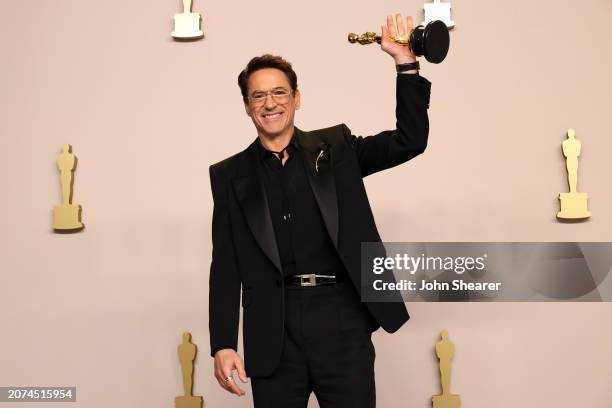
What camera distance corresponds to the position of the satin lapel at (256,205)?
217cm

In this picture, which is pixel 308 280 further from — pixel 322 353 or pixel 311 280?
pixel 322 353

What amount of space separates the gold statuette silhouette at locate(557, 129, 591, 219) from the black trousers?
154cm

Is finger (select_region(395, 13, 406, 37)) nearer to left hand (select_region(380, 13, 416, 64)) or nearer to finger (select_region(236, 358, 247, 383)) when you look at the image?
left hand (select_region(380, 13, 416, 64))

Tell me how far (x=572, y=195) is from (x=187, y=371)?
1.63 m

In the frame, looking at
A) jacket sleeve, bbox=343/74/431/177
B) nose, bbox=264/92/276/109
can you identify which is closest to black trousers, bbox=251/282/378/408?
jacket sleeve, bbox=343/74/431/177

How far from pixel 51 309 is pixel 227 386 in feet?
5.23

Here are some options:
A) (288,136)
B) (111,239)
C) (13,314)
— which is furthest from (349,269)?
(13,314)

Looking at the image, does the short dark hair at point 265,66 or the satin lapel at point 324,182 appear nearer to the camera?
the satin lapel at point 324,182

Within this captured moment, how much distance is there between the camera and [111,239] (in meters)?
3.53

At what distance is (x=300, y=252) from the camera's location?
7.13 feet

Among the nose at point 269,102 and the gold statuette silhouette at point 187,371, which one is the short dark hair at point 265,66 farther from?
the gold statuette silhouette at point 187,371

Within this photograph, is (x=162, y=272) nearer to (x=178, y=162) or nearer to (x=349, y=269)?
(x=178, y=162)

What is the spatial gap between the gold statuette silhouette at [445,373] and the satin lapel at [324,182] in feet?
4.70

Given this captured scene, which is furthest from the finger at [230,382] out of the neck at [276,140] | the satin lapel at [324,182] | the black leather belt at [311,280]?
the neck at [276,140]
